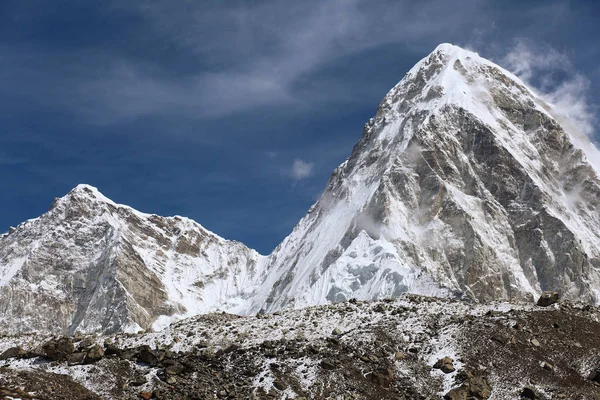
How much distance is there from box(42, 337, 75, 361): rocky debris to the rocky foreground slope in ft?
0.17

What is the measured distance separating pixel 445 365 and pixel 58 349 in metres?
19.4

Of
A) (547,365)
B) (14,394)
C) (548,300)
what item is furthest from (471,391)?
(14,394)

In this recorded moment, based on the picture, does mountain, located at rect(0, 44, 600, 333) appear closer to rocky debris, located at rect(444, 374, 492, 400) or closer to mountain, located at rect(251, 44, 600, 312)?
mountain, located at rect(251, 44, 600, 312)

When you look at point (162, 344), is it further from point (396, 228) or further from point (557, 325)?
point (396, 228)

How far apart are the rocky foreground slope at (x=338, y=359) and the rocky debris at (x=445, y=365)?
53 mm

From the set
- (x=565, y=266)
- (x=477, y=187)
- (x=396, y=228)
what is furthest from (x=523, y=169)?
(x=396, y=228)

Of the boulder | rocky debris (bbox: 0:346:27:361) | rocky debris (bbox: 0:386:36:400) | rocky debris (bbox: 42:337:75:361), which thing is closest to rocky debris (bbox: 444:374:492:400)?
the boulder

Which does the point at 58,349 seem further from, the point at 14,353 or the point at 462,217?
the point at 462,217

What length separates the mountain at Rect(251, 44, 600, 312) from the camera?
149875mm

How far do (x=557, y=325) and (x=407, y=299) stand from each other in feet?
33.4

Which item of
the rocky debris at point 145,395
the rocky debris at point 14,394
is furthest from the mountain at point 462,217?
the rocky debris at point 14,394

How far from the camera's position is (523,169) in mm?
183250

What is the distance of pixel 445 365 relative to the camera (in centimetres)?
3628

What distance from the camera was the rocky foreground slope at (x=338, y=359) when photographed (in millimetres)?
34156
